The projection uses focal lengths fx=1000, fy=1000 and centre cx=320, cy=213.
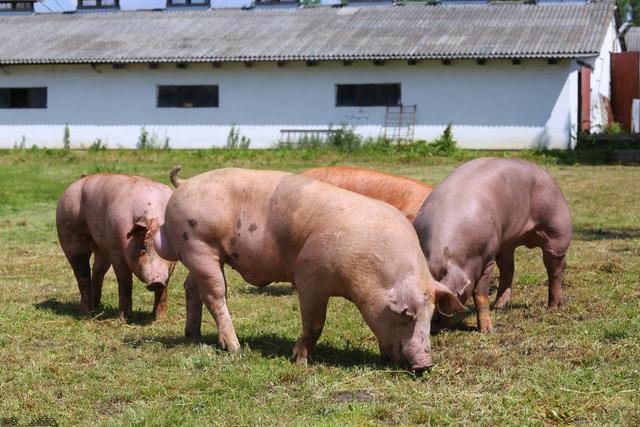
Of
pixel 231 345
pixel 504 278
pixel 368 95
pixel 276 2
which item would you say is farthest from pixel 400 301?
pixel 276 2

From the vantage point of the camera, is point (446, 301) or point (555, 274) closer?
point (446, 301)

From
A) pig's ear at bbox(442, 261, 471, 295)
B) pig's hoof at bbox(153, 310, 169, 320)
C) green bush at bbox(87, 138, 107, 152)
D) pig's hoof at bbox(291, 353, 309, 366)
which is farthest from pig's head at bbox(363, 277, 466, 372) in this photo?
green bush at bbox(87, 138, 107, 152)

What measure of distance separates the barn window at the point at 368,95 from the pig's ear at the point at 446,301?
2370 centimetres

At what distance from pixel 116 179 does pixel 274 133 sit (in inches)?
853

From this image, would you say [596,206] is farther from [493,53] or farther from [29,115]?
[29,115]

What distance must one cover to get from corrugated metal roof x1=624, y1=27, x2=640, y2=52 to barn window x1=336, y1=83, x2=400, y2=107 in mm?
23603

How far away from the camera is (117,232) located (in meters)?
8.30

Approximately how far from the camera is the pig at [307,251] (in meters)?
5.88

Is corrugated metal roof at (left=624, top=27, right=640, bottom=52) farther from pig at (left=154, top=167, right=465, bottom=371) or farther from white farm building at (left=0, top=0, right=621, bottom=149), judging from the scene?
pig at (left=154, top=167, right=465, bottom=371)

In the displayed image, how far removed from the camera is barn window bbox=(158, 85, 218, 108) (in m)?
31.0

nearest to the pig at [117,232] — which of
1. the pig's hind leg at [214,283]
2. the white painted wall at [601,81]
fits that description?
the pig's hind leg at [214,283]

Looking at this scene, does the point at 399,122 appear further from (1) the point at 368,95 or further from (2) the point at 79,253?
(2) the point at 79,253

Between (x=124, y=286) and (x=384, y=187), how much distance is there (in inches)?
98.4

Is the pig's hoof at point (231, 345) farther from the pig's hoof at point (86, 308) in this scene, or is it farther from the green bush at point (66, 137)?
the green bush at point (66, 137)
